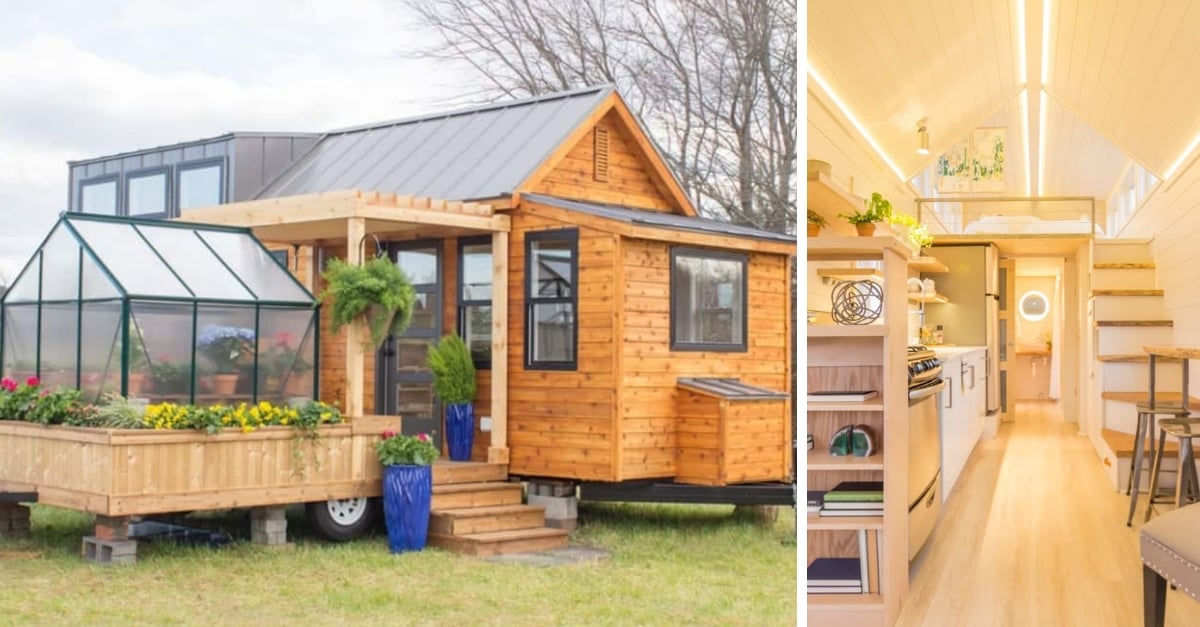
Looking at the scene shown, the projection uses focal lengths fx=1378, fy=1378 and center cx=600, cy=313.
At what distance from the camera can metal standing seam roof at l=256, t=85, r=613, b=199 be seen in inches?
340

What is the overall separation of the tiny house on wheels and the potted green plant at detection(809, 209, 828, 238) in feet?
10.8

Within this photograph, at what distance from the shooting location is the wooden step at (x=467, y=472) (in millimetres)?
7793

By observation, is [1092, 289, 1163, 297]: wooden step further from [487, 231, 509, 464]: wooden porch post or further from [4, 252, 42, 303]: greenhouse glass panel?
[4, 252, 42, 303]: greenhouse glass panel

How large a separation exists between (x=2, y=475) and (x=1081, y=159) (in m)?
6.81

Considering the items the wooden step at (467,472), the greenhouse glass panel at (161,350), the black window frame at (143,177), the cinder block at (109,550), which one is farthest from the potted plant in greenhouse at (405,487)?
the black window frame at (143,177)

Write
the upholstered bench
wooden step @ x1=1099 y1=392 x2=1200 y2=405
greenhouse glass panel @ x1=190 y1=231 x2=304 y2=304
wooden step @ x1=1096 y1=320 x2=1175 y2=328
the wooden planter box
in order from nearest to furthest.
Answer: the upholstered bench, wooden step @ x1=1099 y1=392 x2=1200 y2=405, wooden step @ x1=1096 y1=320 x2=1175 y2=328, the wooden planter box, greenhouse glass panel @ x1=190 y1=231 x2=304 y2=304

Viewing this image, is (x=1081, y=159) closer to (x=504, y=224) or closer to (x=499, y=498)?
(x=504, y=224)

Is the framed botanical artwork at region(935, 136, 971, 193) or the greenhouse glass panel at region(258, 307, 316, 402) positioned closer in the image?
the framed botanical artwork at region(935, 136, 971, 193)

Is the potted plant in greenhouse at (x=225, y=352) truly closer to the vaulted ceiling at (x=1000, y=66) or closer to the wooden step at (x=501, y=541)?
the wooden step at (x=501, y=541)

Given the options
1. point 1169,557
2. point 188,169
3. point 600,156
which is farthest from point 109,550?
point 1169,557

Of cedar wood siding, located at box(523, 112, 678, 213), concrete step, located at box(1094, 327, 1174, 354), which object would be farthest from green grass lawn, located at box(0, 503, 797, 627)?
concrete step, located at box(1094, 327, 1174, 354)

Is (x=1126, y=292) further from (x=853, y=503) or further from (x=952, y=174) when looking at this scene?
(x=952, y=174)

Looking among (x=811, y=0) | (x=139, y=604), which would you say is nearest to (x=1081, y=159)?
(x=811, y=0)

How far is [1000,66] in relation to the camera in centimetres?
487
